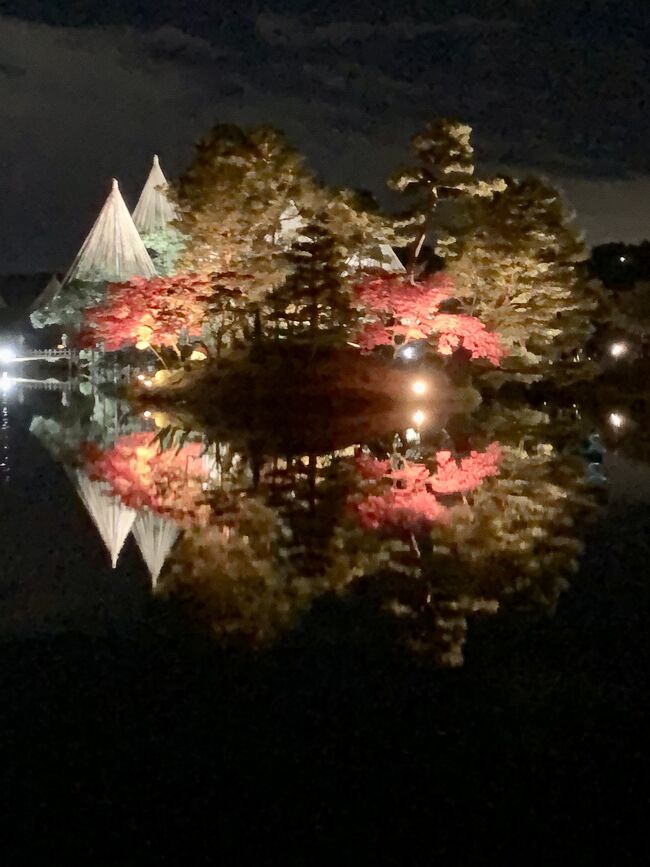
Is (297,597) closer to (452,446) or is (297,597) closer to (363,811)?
(363,811)

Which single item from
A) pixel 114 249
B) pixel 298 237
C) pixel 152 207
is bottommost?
pixel 298 237

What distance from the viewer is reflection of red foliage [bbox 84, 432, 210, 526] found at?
35.9 feet

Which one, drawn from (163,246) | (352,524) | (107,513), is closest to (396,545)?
(352,524)

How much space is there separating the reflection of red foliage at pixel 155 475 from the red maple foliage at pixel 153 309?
22.0 feet

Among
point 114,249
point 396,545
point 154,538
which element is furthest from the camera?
point 114,249

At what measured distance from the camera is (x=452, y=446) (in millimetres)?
17141

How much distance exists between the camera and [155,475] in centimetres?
1342

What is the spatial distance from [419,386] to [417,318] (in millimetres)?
1746

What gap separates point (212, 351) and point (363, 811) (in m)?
23.6

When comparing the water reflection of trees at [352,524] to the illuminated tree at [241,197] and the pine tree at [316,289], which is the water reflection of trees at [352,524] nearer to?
the pine tree at [316,289]

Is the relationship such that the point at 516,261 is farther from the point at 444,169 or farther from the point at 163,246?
the point at 163,246

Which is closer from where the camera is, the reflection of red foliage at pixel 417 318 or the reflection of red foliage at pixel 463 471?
the reflection of red foliage at pixel 463 471

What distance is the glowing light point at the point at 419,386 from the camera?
24163 mm

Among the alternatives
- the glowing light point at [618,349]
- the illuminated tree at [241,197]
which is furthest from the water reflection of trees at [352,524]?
the glowing light point at [618,349]
